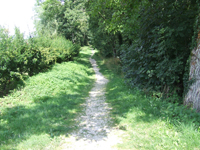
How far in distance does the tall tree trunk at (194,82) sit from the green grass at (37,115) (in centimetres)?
379

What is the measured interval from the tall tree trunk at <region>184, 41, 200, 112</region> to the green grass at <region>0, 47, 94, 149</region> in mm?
3789

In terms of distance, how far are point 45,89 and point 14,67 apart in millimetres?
2605

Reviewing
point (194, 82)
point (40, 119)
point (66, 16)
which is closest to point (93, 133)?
point (40, 119)

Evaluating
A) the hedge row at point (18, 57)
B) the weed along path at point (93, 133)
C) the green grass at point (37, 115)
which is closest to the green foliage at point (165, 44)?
the weed along path at point (93, 133)

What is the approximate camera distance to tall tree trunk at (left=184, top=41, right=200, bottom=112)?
15.3 ft

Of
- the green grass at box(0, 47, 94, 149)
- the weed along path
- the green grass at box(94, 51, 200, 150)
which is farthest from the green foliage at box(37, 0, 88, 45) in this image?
the green grass at box(94, 51, 200, 150)

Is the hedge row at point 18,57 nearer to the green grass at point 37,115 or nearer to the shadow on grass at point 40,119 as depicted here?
the green grass at point 37,115

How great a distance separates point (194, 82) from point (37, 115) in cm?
558

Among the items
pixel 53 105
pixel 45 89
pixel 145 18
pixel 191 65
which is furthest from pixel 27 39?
pixel 191 65

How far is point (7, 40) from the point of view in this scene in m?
9.43

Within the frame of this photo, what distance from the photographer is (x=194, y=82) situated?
482 cm

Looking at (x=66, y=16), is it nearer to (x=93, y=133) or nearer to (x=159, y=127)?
(x=93, y=133)

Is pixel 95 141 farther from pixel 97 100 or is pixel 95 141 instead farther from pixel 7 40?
pixel 7 40

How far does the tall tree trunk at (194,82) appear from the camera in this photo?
465 cm
